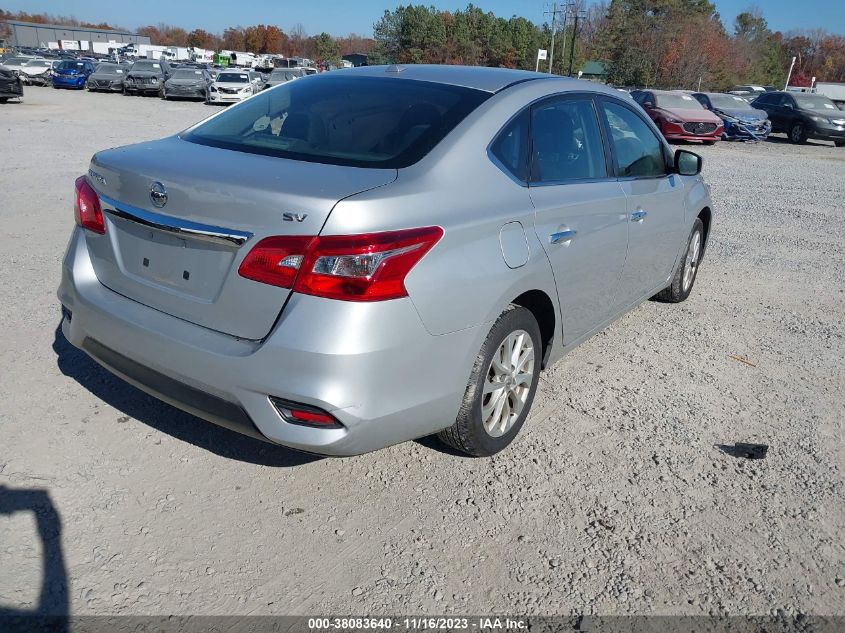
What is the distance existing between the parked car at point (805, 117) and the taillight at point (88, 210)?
2552 centimetres

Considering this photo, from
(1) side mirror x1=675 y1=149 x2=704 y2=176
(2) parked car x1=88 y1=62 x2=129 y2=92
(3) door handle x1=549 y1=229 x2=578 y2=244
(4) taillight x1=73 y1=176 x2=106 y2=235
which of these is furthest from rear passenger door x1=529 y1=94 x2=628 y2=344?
(2) parked car x1=88 y1=62 x2=129 y2=92

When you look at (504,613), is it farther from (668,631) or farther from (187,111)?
(187,111)

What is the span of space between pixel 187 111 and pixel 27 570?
83.3 ft

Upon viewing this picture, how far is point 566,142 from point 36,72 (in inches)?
1690

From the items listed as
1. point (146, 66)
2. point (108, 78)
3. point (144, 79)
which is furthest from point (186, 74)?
point (108, 78)

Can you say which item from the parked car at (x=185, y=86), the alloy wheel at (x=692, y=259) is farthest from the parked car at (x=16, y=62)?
the alloy wheel at (x=692, y=259)

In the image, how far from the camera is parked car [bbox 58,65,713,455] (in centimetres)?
249

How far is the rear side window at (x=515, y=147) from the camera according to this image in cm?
319

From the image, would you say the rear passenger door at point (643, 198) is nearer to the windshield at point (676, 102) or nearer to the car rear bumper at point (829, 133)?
the windshield at point (676, 102)

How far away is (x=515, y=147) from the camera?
3291 millimetres

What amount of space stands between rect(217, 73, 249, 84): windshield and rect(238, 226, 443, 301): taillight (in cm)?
3074

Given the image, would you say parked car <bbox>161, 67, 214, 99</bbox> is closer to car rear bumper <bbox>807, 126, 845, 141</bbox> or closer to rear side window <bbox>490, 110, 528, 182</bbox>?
car rear bumper <bbox>807, 126, 845, 141</bbox>

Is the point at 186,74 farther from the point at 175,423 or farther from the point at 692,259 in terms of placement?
the point at 175,423

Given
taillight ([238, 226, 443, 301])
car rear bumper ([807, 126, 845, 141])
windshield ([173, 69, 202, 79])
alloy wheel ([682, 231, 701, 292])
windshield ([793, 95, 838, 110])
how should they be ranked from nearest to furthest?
taillight ([238, 226, 443, 301])
alloy wheel ([682, 231, 701, 292])
car rear bumper ([807, 126, 845, 141])
windshield ([793, 95, 838, 110])
windshield ([173, 69, 202, 79])
